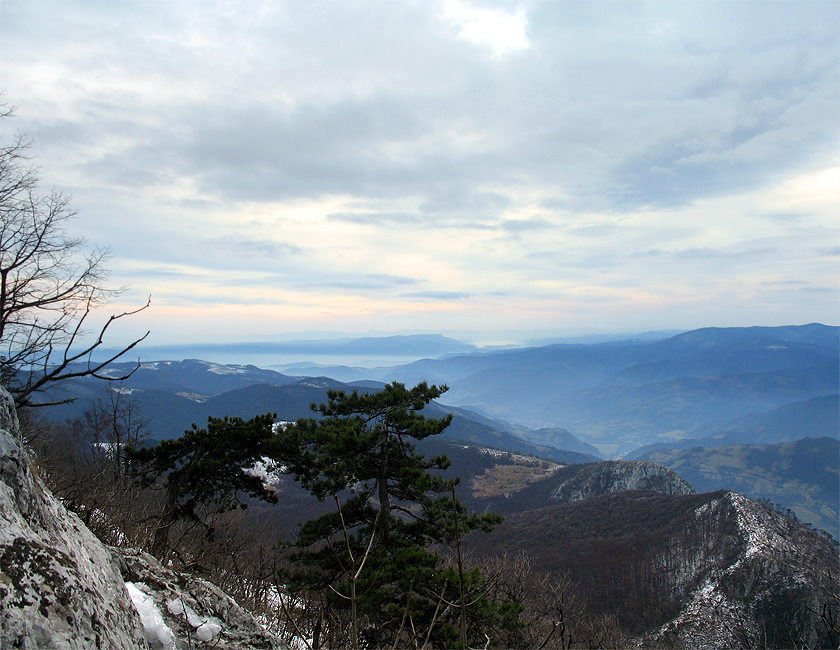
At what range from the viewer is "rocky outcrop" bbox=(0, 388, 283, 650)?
79.3 inches

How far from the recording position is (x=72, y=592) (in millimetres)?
2316

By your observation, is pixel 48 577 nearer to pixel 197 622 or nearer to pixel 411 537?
pixel 197 622

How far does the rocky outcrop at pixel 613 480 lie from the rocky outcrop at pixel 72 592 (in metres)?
126

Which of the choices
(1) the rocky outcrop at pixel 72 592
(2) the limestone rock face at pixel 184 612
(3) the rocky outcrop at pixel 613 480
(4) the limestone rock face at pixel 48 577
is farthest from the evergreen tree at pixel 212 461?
(3) the rocky outcrop at pixel 613 480

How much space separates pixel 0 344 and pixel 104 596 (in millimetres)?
11338

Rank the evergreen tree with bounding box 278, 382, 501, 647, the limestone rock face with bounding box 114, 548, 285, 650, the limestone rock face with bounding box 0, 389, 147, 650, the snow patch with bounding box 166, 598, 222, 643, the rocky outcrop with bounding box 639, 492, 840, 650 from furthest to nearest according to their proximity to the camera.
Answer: the rocky outcrop with bounding box 639, 492, 840, 650
the evergreen tree with bounding box 278, 382, 501, 647
the snow patch with bounding box 166, 598, 222, 643
the limestone rock face with bounding box 114, 548, 285, 650
the limestone rock face with bounding box 0, 389, 147, 650

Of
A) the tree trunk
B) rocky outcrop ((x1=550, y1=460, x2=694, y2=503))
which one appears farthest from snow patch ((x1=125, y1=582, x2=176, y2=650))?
rocky outcrop ((x1=550, y1=460, x2=694, y2=503))

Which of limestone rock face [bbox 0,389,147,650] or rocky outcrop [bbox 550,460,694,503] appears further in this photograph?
rocky outcrop [bbox 550,460,694,503]

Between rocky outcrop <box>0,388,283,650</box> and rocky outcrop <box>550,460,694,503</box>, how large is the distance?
125872mm

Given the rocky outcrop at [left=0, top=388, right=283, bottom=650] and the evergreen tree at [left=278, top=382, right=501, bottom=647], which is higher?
the rocky outcrop at [left=0, top=388, right=283, bottom=650]

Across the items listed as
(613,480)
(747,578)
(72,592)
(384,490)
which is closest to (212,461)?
(384,490)

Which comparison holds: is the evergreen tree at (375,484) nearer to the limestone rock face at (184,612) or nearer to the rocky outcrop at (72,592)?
the limestone rock face at (184,612)

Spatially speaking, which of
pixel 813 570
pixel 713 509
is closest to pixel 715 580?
pixel 813 570

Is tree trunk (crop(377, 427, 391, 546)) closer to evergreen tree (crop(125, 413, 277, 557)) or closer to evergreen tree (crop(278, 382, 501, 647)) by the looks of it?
evergreen tree (crop(278, 382, 501, 647))
